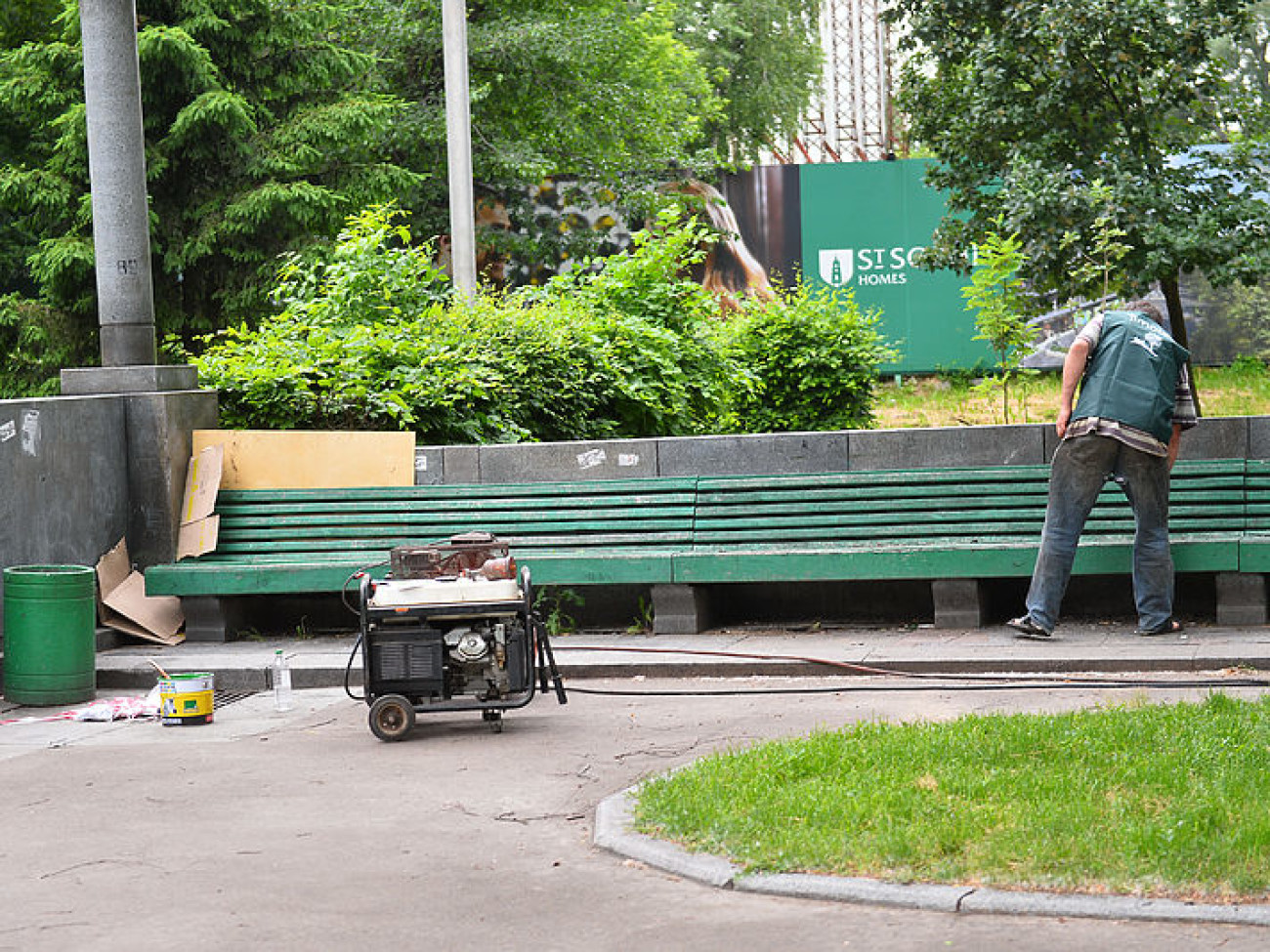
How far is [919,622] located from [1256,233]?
7.97 m

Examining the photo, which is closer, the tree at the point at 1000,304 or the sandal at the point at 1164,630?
the sandal at the point at 1164,630

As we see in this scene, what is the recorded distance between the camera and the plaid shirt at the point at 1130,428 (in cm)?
928

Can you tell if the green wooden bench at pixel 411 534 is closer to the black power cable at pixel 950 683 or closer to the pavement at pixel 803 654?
the pavement at pixel 803 654

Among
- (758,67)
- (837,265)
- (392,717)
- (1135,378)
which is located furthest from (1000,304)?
(758,67)

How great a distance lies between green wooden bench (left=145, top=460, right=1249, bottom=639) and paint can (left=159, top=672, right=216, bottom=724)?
6.05 ft

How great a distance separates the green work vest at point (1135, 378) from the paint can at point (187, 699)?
5.03 m

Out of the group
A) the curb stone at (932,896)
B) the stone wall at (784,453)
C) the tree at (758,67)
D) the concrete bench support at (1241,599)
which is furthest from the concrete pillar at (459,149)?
the tree at (758,67)

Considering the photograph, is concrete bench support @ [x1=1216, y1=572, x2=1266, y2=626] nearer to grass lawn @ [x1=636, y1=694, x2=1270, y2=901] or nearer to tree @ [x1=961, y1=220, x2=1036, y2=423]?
grass lawn @ [x1=636, y1=694, x2=1270, y2=901]

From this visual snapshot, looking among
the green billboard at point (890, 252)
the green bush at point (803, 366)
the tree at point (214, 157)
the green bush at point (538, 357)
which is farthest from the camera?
the green billboard at point (890, 252)

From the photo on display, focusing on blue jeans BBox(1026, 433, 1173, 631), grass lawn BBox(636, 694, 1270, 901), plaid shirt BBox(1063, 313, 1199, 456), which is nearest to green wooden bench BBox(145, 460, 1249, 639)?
blue jeans BBox(1026, 433, 1173, 631)

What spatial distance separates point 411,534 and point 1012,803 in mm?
5928

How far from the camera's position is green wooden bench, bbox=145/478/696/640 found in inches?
418

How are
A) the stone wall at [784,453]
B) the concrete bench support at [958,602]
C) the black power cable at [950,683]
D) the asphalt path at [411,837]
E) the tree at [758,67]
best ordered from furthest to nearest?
the tree at [758,67]
the stone wall at [784,453]
the concrete bench support at [958,602]
the black power cable at [950,683]
the asphalt path at [411,837]

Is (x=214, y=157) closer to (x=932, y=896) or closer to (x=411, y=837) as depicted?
(x=411, y=837)
